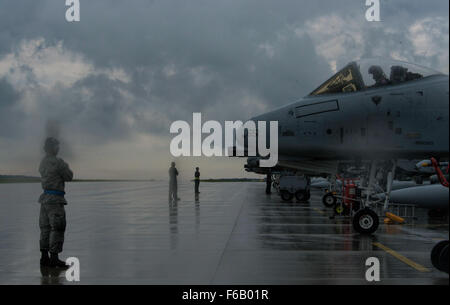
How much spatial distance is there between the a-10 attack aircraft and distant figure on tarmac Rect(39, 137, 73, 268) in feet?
14.0

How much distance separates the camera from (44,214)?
25.8 ft

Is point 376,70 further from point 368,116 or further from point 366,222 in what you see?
point 366,222

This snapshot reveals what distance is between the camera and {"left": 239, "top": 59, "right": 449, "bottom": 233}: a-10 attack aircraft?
369 inches

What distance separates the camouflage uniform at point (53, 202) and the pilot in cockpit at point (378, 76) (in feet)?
20.4

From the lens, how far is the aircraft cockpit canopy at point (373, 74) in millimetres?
9859

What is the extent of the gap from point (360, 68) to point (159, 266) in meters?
5.81

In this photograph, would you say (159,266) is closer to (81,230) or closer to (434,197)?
(81,230)

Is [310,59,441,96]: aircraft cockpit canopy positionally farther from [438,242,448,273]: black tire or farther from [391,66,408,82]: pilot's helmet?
[438,242,448,273]: black tire

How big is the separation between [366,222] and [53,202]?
24.3 ft

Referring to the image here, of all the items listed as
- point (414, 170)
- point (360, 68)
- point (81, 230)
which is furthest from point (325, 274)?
point (414, 170)

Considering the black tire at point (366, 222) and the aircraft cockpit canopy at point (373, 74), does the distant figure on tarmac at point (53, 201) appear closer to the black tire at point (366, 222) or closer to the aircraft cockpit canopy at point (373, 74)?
the aircraft cockpit canopy at point (373, 74)

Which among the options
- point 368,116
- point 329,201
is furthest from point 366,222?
point 329,201

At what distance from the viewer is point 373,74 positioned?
33.0 ft

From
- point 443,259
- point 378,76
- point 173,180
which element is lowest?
point 443,259
